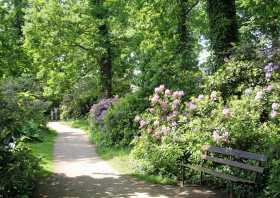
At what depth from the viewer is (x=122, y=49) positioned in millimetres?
26484

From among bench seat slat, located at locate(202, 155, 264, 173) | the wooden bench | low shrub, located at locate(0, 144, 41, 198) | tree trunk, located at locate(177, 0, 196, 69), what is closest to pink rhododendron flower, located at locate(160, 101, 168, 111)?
the wooden bench

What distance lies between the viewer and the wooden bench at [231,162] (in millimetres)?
7750

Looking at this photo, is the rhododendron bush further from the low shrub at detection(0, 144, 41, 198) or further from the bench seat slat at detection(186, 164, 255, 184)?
the low shrub at detection(0, 144, 41, 198)

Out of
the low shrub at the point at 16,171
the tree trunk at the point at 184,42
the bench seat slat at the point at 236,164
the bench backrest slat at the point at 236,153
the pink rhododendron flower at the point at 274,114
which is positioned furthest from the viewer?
the tree trunk at the point at 184,42

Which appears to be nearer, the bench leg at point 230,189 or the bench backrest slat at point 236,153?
the bench backrest slat at point 236,153

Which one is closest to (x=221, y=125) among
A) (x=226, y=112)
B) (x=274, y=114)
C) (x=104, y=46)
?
(x=226, y=112)

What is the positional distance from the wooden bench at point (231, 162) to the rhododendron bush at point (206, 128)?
24cm

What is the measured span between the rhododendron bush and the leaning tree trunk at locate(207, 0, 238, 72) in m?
2.45

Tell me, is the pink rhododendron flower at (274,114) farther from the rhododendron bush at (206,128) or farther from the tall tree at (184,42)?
the tall tree at (184,42)

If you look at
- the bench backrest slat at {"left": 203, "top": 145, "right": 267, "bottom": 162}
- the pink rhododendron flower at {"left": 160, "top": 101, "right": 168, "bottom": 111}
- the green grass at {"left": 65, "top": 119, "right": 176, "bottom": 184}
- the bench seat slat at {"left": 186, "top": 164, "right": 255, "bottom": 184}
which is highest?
the pink rhododendron flower at {"left": 160, "top": 101, "right": 168, "bottom": 111}

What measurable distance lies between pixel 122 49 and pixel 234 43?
13.8 m

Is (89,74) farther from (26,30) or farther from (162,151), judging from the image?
(162,151)

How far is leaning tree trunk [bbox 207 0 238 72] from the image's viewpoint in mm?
14062

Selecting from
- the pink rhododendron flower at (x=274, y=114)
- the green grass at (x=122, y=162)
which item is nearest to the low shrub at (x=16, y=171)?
the green grass at (x=122, y=162)
